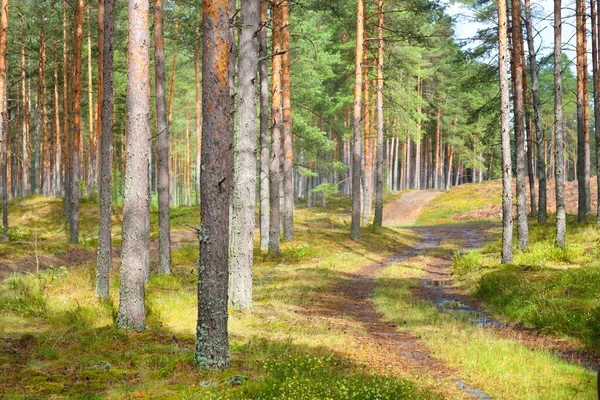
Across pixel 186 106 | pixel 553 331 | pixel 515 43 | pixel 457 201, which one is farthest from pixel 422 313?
pixel 186 106

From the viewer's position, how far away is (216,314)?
21.4 feet

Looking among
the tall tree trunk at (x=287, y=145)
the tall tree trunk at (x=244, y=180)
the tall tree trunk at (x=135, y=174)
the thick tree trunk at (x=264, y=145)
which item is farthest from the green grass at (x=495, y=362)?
the tall tree trunk at (x=287, y=145)

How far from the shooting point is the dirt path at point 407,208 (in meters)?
43.1

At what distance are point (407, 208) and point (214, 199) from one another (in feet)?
136

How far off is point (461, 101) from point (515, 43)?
129 feet

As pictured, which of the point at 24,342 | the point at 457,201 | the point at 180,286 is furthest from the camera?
the point at 457,201

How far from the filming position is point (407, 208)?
46.5m

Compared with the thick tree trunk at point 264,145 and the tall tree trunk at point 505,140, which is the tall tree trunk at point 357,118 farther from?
the tall tree trunk at point 505,140

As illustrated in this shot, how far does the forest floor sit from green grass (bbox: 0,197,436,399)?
2 cm

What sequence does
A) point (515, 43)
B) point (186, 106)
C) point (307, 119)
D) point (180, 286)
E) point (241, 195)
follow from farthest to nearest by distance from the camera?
point (186, 106)
point (307, 119)
point (515, 43)
point (180, 286)
point (241, 195)

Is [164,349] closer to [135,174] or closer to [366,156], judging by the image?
[135,174]

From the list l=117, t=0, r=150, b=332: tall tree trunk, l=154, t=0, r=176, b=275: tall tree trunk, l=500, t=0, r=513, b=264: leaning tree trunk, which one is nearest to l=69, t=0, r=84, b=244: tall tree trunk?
l=154, t=0, r=176, b=275: tall tree trunk

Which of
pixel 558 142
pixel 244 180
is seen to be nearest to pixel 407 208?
pixel 558 142

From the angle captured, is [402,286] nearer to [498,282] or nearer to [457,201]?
[498,282]
